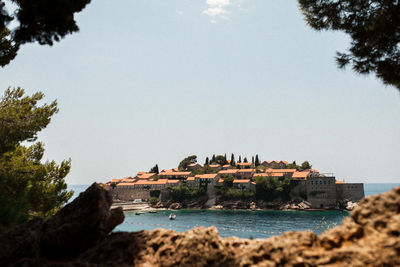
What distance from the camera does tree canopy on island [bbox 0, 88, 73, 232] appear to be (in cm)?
1324

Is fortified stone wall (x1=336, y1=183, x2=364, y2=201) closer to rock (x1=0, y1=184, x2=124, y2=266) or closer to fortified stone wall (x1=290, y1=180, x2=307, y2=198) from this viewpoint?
fortified stone wall (x1=290, y1=180, x2=307, y2=198)

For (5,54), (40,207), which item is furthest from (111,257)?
(40,207)

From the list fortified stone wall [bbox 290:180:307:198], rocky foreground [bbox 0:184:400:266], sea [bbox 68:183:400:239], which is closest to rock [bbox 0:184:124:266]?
rocky foreground [bbox 0:184:400:266]

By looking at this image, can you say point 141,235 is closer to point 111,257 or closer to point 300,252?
point 111,257

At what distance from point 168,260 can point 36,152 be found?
1617cm

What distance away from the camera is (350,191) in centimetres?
7681

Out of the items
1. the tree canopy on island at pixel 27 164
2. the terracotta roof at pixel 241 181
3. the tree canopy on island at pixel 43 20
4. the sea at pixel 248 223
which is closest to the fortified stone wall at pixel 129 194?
the sea at pixel 248 223

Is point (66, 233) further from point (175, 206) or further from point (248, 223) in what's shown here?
point (175, 206)

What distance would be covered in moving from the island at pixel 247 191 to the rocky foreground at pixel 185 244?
80554 mm

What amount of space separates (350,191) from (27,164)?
286 ft

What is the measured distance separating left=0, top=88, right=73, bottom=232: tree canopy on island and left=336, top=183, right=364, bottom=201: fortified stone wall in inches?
3239

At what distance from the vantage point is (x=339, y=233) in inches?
162

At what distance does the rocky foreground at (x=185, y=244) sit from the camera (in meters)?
3.66

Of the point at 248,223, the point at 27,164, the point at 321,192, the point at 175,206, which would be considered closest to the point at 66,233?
the point at 27,164
